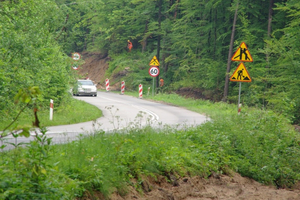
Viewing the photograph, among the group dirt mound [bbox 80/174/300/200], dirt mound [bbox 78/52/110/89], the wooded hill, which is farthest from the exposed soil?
dirt mound [bbox 78/52/110/89]

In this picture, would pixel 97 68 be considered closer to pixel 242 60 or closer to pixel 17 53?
pixel 242 60

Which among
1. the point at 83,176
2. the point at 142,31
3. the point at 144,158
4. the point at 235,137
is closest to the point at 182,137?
the point at 235,137

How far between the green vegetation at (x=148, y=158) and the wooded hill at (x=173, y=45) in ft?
7.77

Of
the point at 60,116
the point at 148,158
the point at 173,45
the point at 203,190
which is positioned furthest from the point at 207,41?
the point at 148,158

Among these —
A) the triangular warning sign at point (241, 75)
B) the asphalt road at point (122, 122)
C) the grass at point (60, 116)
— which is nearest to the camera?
the asphalt road at point (122, 122)

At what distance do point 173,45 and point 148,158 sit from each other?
3537 centimetres

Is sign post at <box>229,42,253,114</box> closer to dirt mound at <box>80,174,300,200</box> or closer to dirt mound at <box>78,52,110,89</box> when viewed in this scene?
dirt mound at <box>80,174,300,200</box>

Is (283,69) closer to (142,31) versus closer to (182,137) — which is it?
(182,137)

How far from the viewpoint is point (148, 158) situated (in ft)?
29.7

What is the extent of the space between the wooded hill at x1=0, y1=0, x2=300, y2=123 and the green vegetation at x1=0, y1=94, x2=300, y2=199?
237 centimetres

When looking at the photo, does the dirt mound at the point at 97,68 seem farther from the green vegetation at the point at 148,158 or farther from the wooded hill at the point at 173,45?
the green vegetation at the point at 148,158

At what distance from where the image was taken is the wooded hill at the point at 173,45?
50.6 ft

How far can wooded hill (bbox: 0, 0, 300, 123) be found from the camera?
50.6ft

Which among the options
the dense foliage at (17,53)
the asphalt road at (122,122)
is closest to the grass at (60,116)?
the asphalt road at (122,122)
